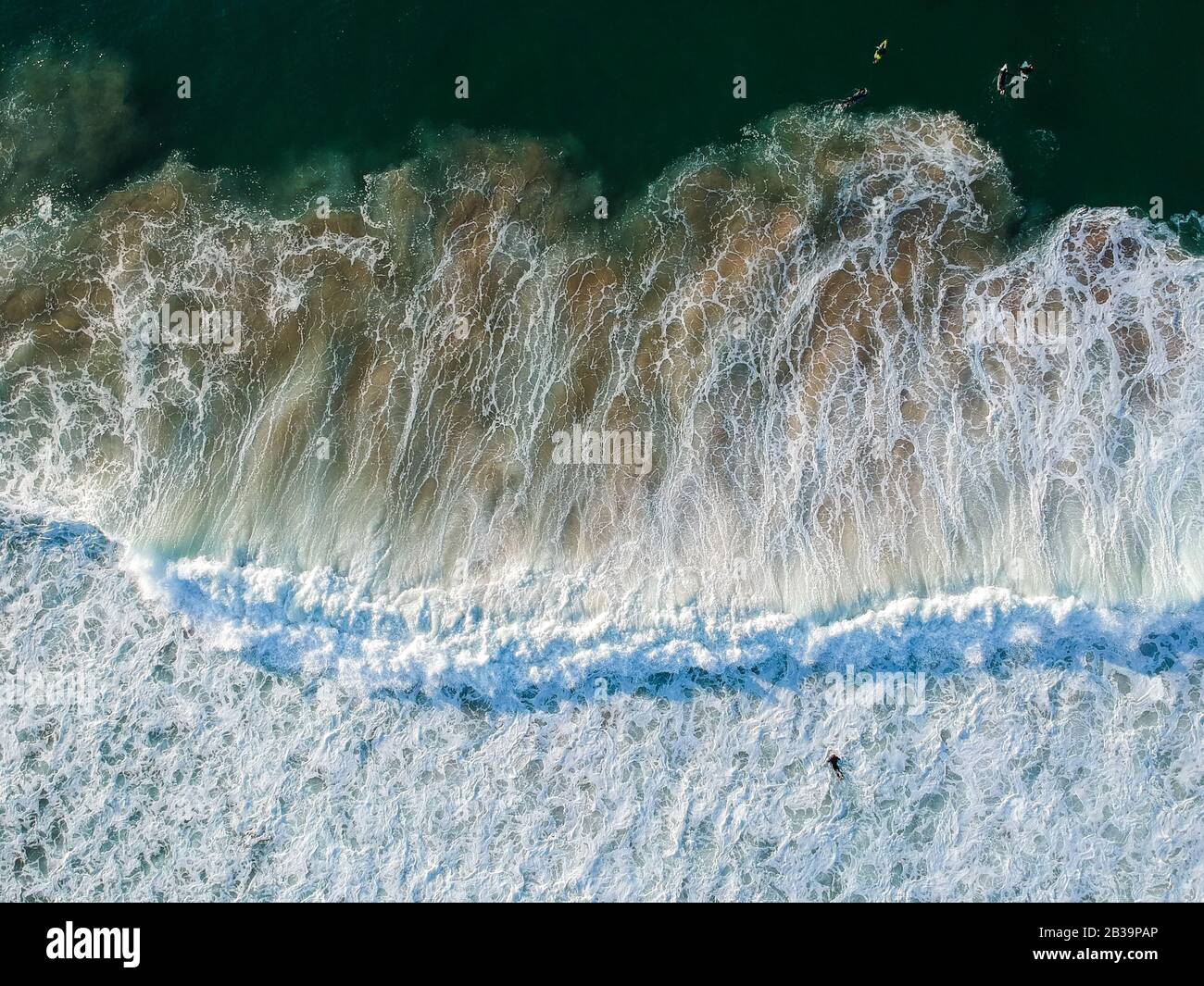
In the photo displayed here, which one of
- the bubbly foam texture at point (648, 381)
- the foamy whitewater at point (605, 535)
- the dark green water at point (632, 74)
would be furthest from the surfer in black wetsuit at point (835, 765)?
the dark green water at point (632, 74)

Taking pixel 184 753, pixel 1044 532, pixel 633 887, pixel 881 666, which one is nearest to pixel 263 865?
pixel 184 753

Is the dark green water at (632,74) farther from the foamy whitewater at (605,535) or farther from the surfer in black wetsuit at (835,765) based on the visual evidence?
the surfer in black wetsuit at (835,765)

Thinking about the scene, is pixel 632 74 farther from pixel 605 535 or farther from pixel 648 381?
pixel 605 535

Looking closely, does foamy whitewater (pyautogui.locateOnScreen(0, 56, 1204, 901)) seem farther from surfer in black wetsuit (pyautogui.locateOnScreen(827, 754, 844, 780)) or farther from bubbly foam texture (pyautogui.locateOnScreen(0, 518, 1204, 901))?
surfer in black wetsuit (pyautogui.locateOnScreen(827, 754, 844, 780))

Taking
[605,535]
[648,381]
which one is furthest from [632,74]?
[605,535]

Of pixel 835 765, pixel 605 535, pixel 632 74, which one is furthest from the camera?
pixel 632 74
